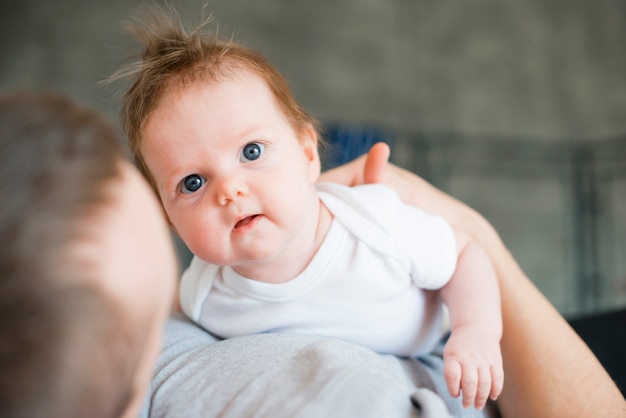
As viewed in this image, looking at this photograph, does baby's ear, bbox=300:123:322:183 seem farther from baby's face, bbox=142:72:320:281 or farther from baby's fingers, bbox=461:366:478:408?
baby's fingers, bbox=461:366:478:408

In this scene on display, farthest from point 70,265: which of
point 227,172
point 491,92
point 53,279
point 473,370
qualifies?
point 491,92

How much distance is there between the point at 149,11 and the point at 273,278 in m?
0.51

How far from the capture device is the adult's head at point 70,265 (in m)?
0.39

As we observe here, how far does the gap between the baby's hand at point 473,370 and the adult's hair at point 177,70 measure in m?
0.37

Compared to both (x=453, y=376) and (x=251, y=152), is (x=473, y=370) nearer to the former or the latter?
(x=453, y=376)

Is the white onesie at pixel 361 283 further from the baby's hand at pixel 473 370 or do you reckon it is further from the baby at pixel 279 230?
the baby's hand at pixel 473 370

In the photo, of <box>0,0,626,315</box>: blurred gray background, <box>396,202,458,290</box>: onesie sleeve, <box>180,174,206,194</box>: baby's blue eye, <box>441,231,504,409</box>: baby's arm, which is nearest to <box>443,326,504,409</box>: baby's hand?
<box>441,231,504,409</box>: baby's arm

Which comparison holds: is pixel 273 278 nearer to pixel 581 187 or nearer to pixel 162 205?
pixel 162 205

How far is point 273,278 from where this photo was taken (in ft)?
2.94

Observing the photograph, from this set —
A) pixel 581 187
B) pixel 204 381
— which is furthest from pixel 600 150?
pixel 204 381

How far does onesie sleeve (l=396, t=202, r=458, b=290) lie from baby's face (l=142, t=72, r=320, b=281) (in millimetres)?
141

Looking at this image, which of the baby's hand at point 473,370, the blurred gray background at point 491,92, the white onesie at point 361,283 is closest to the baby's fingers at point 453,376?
the baby's hand at point 473,370

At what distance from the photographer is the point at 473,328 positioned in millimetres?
835

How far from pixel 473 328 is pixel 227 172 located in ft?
1.19
